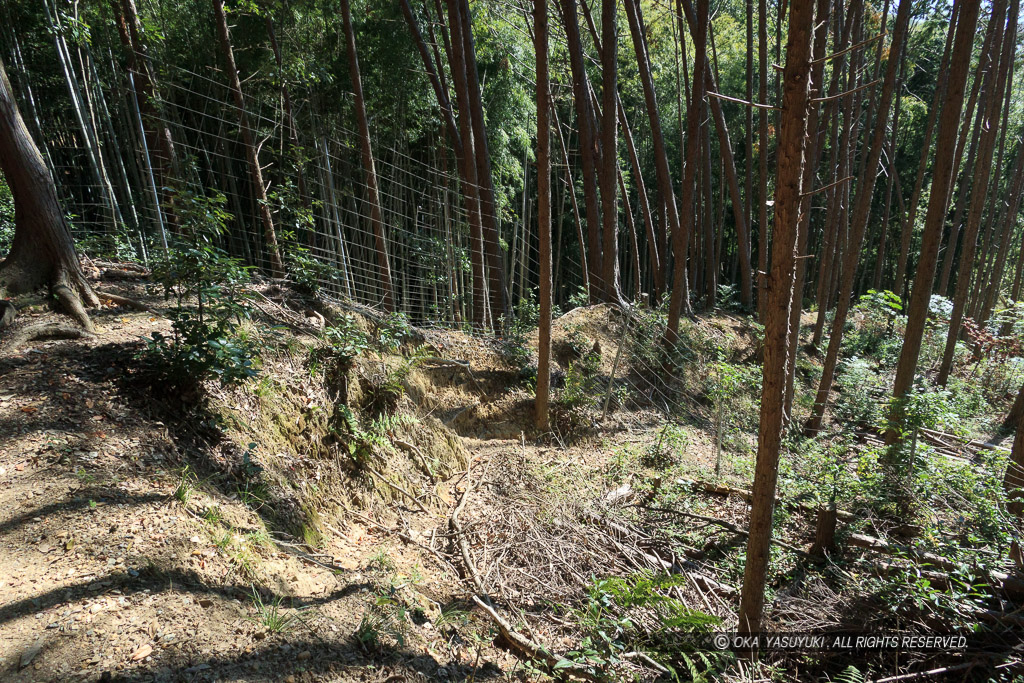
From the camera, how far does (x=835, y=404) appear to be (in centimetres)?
771

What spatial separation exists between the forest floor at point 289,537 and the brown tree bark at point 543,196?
88cm

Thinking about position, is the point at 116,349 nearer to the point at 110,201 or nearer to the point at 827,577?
the point at 110,201

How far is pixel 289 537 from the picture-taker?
9.47ft

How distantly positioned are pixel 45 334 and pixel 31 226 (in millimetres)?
754

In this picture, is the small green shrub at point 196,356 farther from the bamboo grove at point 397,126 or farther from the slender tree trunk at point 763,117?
the slender tree trunk at point 763,117

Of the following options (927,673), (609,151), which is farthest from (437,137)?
(927,673)

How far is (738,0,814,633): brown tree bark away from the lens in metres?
2.10

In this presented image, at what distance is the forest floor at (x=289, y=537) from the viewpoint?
78.6 inches

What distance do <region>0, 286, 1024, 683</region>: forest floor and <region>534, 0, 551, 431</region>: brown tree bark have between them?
88cm

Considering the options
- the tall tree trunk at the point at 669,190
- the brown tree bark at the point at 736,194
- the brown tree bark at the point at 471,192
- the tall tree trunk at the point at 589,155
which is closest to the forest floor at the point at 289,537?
the brown tree bark at the point at 471,192

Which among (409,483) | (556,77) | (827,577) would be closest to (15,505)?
(409,483)

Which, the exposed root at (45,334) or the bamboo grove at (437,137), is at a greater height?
the bamboo grove at (437,137)

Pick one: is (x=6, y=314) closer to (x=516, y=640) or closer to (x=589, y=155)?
(x=516, y=640)

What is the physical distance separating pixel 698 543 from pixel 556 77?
10.0m
